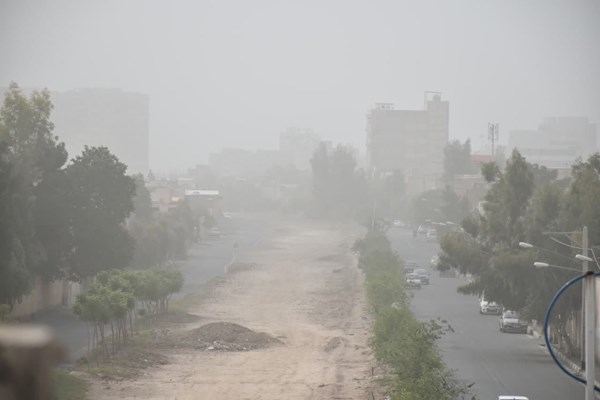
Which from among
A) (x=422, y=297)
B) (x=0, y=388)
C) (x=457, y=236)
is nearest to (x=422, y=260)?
(x=422, y=297)

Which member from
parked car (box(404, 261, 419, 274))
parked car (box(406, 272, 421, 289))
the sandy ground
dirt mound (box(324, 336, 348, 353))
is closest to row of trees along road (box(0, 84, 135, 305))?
the sandy ground

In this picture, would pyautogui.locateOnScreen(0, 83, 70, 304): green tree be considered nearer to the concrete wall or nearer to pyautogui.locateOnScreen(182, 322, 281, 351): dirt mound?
the concrete wall

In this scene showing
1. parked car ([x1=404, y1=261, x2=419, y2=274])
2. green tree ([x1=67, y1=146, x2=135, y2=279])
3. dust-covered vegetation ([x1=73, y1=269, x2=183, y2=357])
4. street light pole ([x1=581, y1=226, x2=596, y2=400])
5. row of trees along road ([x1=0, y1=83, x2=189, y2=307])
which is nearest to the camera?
street light pole ([x1=581, y1=226, x2=596, y2=400])

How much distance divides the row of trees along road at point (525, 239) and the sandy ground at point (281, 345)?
195 inches

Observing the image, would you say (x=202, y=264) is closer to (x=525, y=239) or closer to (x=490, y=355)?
(x=525, y=239)

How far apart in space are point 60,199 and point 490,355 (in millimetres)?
21048

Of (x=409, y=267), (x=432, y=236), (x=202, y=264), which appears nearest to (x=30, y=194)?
(x=409, y=267)

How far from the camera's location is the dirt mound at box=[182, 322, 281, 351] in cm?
3925

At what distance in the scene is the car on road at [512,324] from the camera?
44.7 metres

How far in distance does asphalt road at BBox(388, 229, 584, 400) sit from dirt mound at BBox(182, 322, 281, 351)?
250 inches

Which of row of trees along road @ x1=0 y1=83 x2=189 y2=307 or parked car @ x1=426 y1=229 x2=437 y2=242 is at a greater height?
row of trees along road @ x1=0 y1=83 x2=189 y2=307

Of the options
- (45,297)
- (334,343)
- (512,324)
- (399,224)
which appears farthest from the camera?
(399,224)

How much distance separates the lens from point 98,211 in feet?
163

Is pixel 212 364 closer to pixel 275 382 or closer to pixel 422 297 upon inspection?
pixel 275 382
